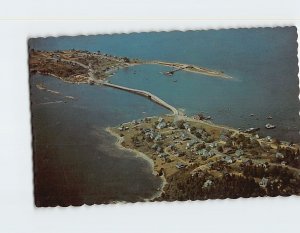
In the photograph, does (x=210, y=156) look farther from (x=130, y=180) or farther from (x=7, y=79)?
(x=7, y=79)

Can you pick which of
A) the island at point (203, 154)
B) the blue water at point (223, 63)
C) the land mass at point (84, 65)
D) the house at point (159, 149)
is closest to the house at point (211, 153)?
the island at point (203, 154)

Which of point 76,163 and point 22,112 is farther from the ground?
point 22,112

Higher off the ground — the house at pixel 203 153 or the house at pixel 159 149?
the house at pixel 159 149

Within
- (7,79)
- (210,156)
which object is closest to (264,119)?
(210,156)

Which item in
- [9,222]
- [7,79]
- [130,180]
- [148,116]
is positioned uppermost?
[7,79]

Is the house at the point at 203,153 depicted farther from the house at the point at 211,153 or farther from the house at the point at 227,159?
the house at the point at 227,159

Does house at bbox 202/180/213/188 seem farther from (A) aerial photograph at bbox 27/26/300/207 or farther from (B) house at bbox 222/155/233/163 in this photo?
(B) house at bbox 222/155/233/163

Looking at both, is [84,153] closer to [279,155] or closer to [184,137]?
[184,137]
